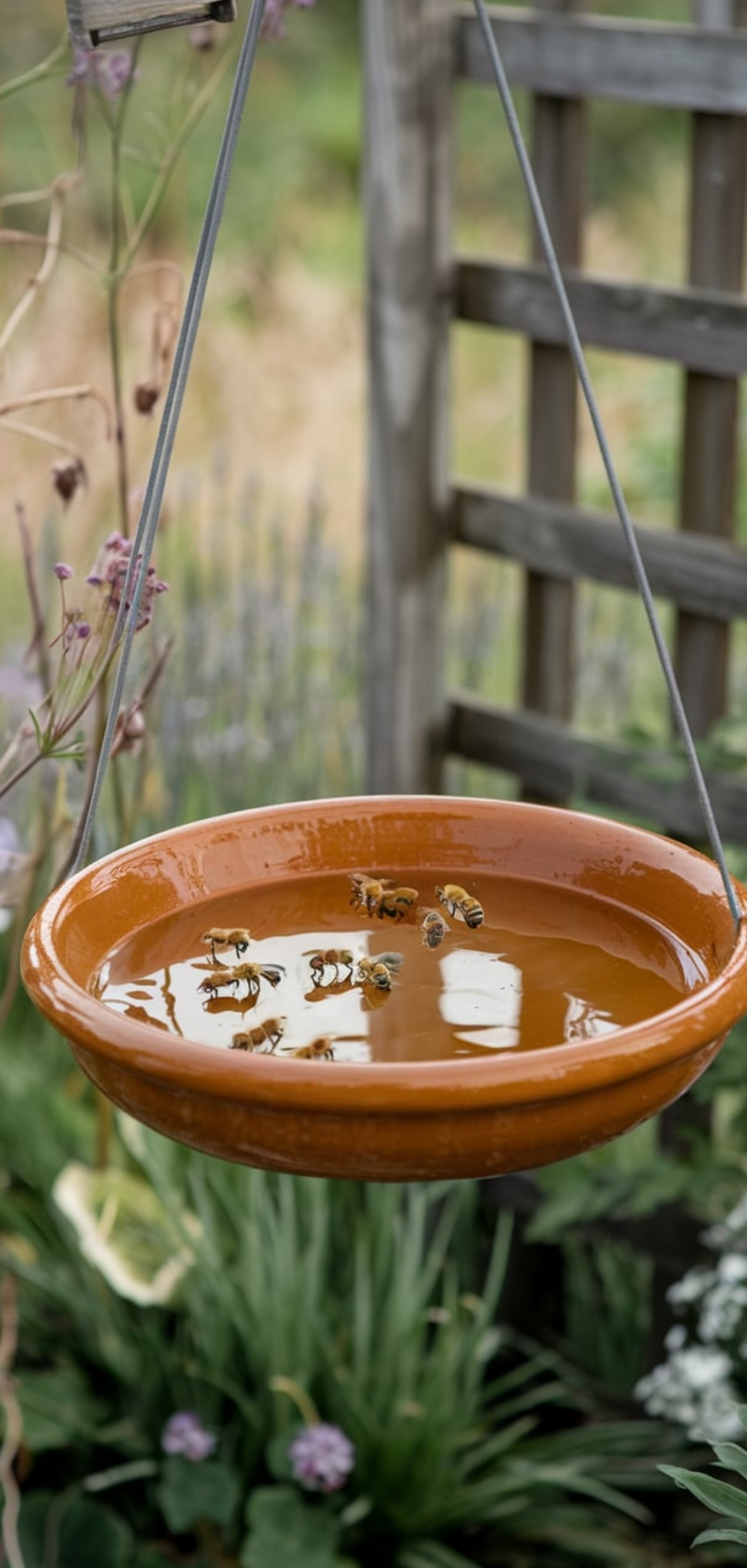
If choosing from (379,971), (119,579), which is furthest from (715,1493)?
(119,579)

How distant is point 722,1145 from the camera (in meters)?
2.27

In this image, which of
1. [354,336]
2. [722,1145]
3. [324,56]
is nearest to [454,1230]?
[722,1145]

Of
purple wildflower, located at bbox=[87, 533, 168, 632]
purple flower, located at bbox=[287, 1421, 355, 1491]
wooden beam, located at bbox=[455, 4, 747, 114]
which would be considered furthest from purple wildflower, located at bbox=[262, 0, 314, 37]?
purple flower, located at bbox=[287, 1421, 355, 1491]

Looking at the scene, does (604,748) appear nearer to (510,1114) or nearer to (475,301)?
(475,301)

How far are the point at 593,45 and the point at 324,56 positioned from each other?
24.8 feet

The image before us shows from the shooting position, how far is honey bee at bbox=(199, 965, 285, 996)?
0.97 m

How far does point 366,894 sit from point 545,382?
1405mm

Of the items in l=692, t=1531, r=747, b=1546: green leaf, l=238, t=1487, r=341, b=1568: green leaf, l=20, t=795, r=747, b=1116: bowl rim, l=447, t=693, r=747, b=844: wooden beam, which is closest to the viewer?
l=20, t=795, r=747, b=1116: bowl rim

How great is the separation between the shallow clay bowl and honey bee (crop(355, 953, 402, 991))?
0.10 meters

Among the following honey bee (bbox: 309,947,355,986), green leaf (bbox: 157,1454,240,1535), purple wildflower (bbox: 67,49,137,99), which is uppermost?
purple wildflower (bbox: 67,49,137,99)

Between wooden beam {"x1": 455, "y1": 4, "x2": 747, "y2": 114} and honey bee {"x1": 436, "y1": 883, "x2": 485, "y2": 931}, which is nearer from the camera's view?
honey bee {"x1": 436, "y1": 883, "x2": 485, "y2": 931}

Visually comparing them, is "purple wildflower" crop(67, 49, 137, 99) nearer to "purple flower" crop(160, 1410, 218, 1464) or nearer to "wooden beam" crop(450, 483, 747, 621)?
"wooden beam" crop(450, 483, 747, 621)

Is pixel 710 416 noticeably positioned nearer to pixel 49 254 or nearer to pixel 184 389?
pixel 49 254

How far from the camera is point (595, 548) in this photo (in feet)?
7.49
